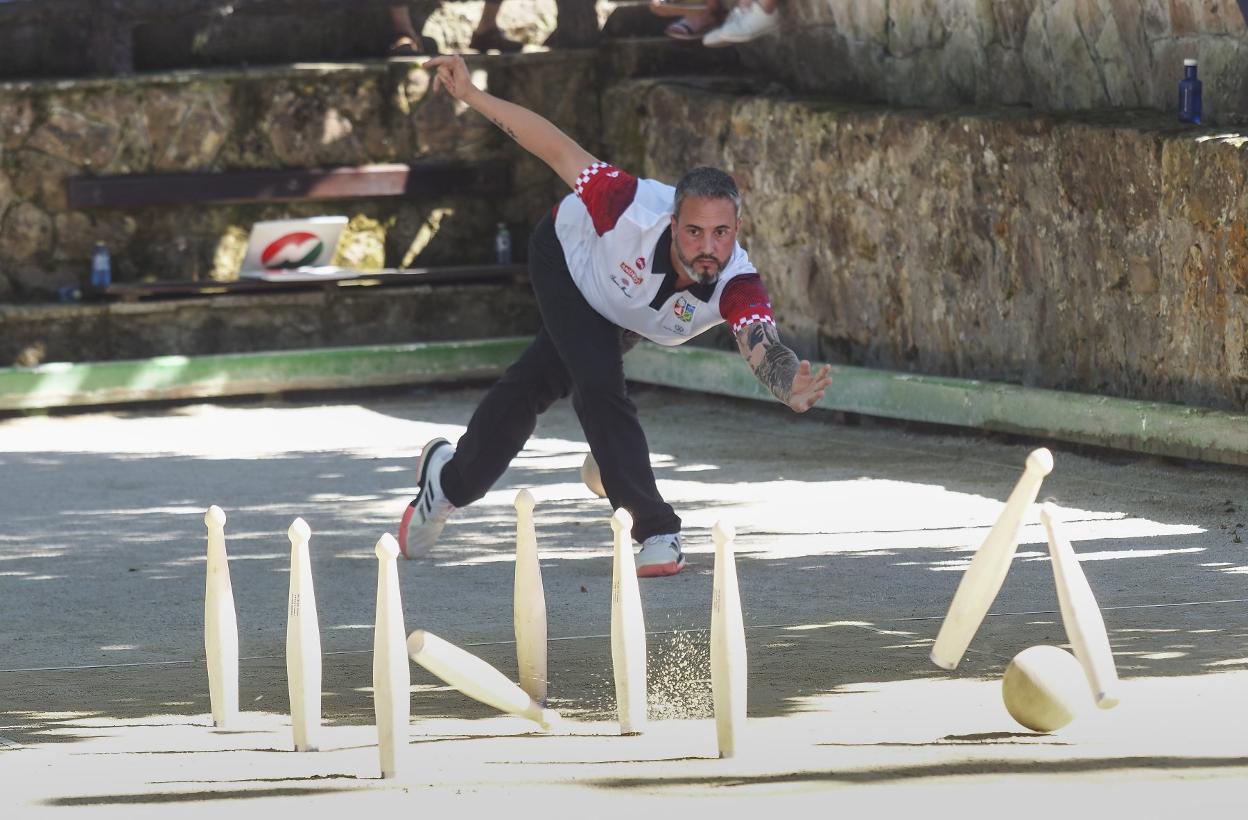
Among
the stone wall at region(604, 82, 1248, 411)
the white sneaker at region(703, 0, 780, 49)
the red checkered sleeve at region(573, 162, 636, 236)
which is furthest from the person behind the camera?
the white sneaker at region(703, 0, 780, 49)

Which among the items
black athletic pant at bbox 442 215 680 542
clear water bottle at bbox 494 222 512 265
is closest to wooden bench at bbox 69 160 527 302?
clear water bottle at bbox 494 222 512 265

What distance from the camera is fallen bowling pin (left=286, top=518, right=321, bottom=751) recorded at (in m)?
4.93

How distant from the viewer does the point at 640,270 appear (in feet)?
23.4

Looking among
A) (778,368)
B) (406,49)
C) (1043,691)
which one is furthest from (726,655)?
(406,49)

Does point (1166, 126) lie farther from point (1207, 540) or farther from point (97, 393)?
point (97, 393)

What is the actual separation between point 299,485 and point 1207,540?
3952 mm

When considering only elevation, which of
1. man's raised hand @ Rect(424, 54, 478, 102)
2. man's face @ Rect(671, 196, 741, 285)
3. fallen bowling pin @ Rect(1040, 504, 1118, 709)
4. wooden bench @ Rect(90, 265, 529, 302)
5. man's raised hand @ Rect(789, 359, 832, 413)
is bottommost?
wooden bench @ Rect(90, 265, 529, 302)

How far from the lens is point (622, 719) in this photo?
510cm

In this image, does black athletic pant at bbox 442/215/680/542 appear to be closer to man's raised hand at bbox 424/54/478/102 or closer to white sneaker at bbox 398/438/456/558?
white sneaker at bbox 398/438/456/558

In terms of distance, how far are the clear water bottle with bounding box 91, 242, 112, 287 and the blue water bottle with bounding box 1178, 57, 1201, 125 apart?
6149mm

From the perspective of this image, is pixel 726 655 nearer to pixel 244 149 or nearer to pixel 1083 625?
pixel 1083 625

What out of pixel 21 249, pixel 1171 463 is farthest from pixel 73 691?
pixel 21 249

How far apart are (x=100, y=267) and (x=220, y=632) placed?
7.79 m

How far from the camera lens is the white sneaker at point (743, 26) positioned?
12453mm
